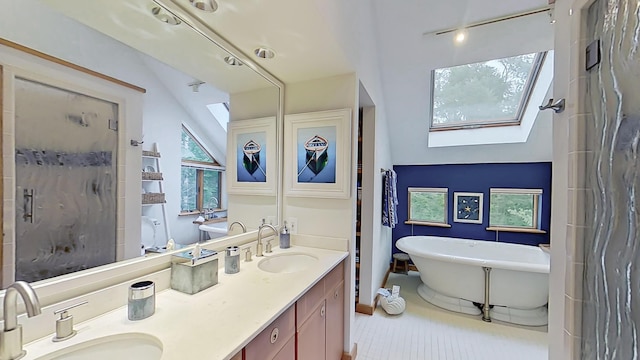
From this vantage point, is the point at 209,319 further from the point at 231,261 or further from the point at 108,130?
the point at 108,130

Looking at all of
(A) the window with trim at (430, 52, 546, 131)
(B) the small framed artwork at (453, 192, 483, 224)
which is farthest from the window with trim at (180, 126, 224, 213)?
(B) the small framed artwork at (453, 192, 483, 224)

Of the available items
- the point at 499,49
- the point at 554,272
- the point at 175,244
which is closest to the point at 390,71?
the point at 499,49

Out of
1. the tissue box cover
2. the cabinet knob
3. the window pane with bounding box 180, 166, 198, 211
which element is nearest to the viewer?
the cabinet knob

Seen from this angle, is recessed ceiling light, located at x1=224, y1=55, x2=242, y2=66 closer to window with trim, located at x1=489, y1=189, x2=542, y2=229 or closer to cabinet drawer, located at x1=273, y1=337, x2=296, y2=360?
cabinet drawer, located at x1=273, y1=337, x2=296, y2=360

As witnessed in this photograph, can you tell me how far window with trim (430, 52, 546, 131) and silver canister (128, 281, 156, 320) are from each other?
11.4 ft

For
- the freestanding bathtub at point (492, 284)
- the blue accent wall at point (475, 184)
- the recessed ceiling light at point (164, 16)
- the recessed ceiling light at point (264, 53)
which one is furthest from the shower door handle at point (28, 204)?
the blue accent wall at point (475, 184)

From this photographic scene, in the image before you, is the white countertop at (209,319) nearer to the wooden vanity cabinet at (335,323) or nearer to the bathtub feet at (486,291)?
the wooden vanity cabinet at (335,323)

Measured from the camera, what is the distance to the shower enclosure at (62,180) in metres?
0.86

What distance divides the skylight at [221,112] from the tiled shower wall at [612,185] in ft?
6.11

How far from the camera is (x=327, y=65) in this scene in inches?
71.4

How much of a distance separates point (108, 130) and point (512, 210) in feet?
15.1

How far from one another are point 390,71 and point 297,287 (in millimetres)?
2663

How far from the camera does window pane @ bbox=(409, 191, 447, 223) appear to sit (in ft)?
13.5

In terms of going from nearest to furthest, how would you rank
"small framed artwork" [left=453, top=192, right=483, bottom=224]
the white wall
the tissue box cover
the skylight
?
the tissue box cover → the white wall → the skylight → "small framed artwork" [left=453, top=192, right=483, bottom=224]
